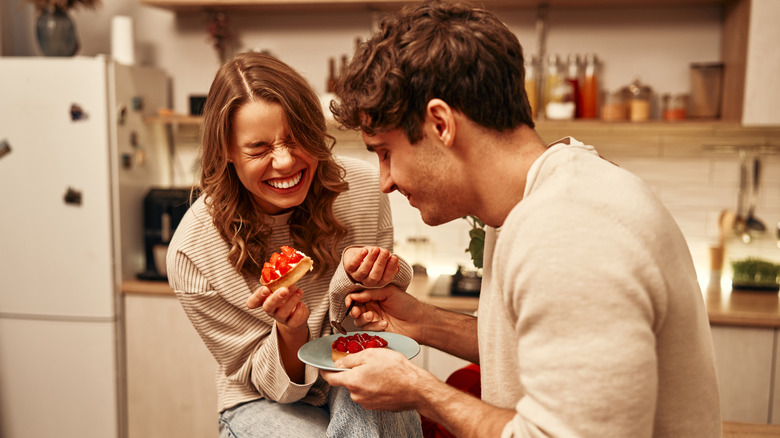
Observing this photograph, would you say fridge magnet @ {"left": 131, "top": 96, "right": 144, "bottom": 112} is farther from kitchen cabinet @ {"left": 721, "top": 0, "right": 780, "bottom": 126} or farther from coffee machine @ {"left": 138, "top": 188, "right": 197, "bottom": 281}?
kitchen cabinet @ {"left": 721, "top": 0, "right": 780, "bottom": 126}

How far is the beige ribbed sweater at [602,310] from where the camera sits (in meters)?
0.84

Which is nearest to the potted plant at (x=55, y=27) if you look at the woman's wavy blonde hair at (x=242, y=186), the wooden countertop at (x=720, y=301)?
the wooden countertop at (x=720, y=301)

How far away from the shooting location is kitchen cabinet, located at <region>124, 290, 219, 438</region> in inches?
119

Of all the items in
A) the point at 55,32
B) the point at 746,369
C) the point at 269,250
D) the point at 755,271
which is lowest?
the point at 746,369

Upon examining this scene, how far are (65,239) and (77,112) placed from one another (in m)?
0.60

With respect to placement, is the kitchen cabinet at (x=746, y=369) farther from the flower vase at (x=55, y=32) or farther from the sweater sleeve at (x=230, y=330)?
the flower vase at (x=55, y=32)

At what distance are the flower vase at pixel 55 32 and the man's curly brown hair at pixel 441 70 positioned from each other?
101 inches

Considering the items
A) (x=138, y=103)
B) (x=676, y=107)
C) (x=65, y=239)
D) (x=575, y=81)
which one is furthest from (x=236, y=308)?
(x=676, y=107)

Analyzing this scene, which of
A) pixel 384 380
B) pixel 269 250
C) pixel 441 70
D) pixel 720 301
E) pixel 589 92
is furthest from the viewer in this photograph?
pixel 589 92

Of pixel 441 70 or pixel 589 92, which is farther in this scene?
pixel 589 92

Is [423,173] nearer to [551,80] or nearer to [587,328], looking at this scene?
[587,328]

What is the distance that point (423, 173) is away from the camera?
1.15 metres

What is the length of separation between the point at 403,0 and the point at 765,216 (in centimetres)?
207

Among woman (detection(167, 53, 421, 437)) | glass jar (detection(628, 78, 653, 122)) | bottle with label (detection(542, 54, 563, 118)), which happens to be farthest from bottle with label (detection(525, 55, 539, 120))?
woman (detection(167, 53, 421, 437))
